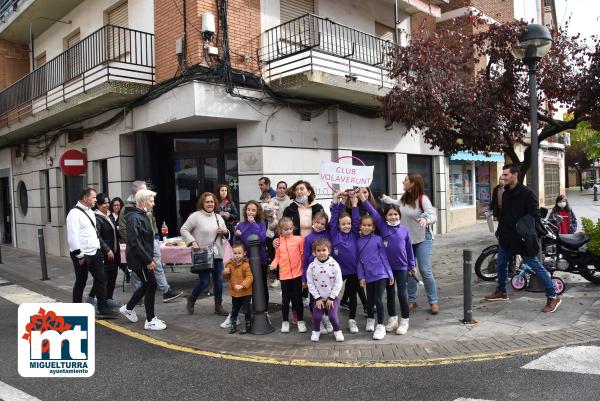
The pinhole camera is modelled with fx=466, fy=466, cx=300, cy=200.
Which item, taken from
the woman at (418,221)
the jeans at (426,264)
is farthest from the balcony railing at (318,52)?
the jeans at (426,264)

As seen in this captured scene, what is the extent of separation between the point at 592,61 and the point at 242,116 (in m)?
6.15

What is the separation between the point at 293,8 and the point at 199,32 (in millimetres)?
2584

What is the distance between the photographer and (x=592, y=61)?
7.58 meters

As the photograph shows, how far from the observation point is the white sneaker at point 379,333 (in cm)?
501

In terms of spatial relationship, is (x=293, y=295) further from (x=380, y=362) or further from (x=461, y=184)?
(x=461, y=184)

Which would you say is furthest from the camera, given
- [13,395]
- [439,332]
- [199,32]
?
[199,32]

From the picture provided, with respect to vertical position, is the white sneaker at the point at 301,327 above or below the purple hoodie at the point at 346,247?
below

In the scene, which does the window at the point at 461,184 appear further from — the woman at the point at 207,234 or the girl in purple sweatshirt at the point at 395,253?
the woman at the point at 207,234

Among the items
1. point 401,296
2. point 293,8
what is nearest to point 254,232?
point 401,296

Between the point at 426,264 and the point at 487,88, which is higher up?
the point at 487,88

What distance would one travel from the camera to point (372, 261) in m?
5.04

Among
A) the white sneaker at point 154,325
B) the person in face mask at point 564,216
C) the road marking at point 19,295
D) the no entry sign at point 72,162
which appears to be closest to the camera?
the white sneaker at point 154,325

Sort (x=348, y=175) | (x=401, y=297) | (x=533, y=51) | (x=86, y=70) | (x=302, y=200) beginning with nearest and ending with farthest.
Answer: (x=401, y=297), (x=348, y=175), (x=302, y=200), (x=533, y=51), (x=86, y=70)

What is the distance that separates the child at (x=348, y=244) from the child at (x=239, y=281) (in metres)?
1.05
